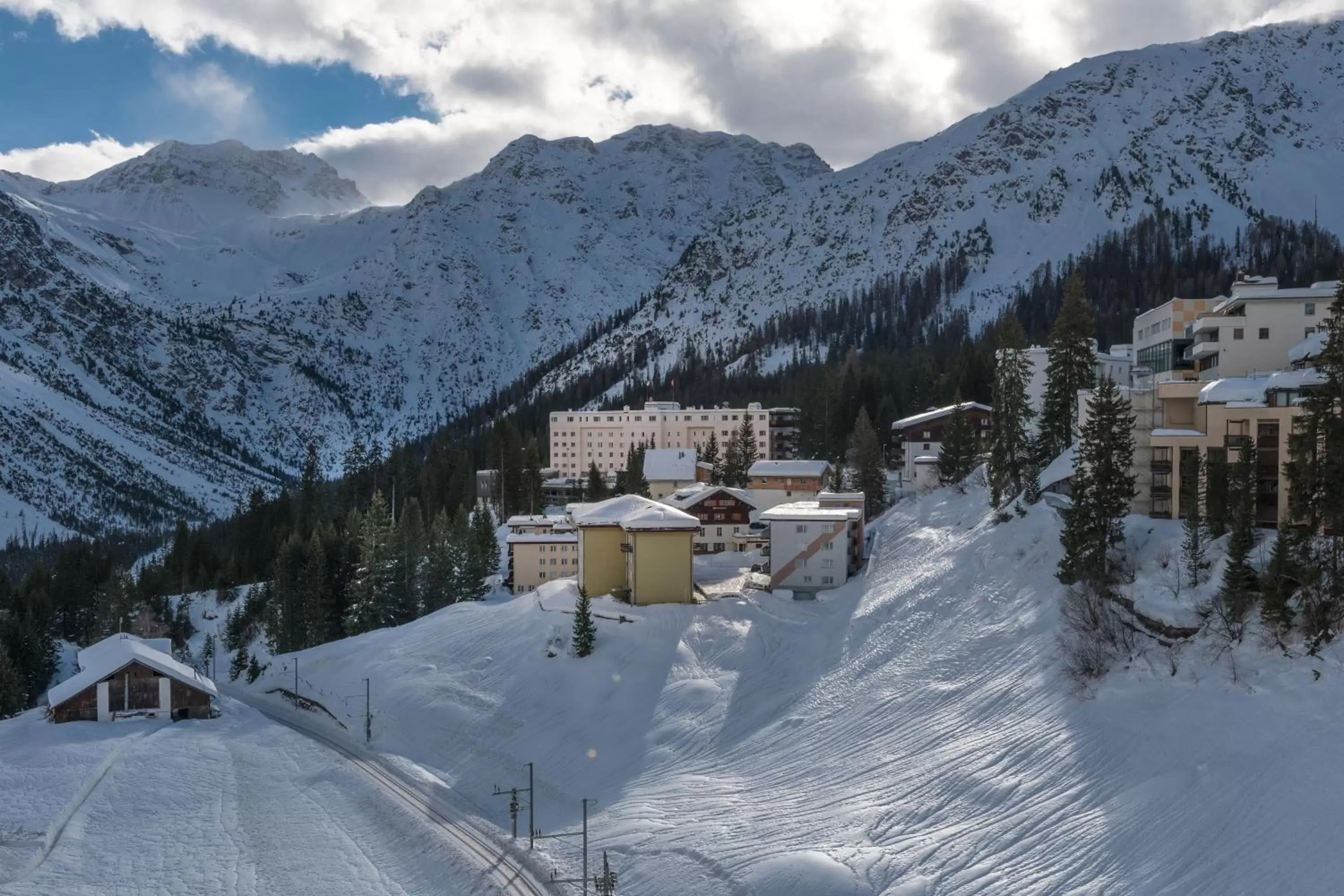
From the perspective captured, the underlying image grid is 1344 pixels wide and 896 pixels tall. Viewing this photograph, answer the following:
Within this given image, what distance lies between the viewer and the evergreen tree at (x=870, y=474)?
84.1 meters

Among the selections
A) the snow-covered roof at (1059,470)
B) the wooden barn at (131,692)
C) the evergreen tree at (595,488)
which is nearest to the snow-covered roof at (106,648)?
the wooden barn at (131,692)

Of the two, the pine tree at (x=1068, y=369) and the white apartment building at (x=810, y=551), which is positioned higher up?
the pine tree at (x=1068, y=369)

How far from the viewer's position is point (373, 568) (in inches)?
3342

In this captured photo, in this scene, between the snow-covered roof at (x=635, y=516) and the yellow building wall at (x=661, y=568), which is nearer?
the yellow building wall at (x=661, y=568)

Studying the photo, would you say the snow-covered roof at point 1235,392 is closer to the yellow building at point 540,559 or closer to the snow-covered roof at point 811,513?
the snow-covered roof at point 811,513

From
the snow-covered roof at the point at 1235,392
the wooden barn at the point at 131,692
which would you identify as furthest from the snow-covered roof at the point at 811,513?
the wooden barn at the point at 131,692

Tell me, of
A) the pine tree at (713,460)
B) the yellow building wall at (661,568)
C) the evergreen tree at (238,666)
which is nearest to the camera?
the yellow building wall at (661,568)

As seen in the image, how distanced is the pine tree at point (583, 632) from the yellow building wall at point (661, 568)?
6.86 metres

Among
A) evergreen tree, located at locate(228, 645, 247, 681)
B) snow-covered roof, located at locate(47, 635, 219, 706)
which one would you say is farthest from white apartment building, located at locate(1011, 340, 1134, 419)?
evergreen tree, located at locate(228, 645, 247, 681)

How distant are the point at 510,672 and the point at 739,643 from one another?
1219 centimetres

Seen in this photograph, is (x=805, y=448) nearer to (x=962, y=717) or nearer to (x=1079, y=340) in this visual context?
(x=1079, y=340)

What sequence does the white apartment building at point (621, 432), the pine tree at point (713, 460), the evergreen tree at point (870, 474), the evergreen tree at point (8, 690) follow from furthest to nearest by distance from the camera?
the white apartment building at point (621, 432), the pine tree at point (713, 460), the evergreen tree at point (870, 474), the evergreen tree at point (8, 690)

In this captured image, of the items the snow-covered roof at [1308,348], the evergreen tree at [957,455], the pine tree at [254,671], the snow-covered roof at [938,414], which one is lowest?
the pine tree at [254,671]

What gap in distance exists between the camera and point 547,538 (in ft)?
277
